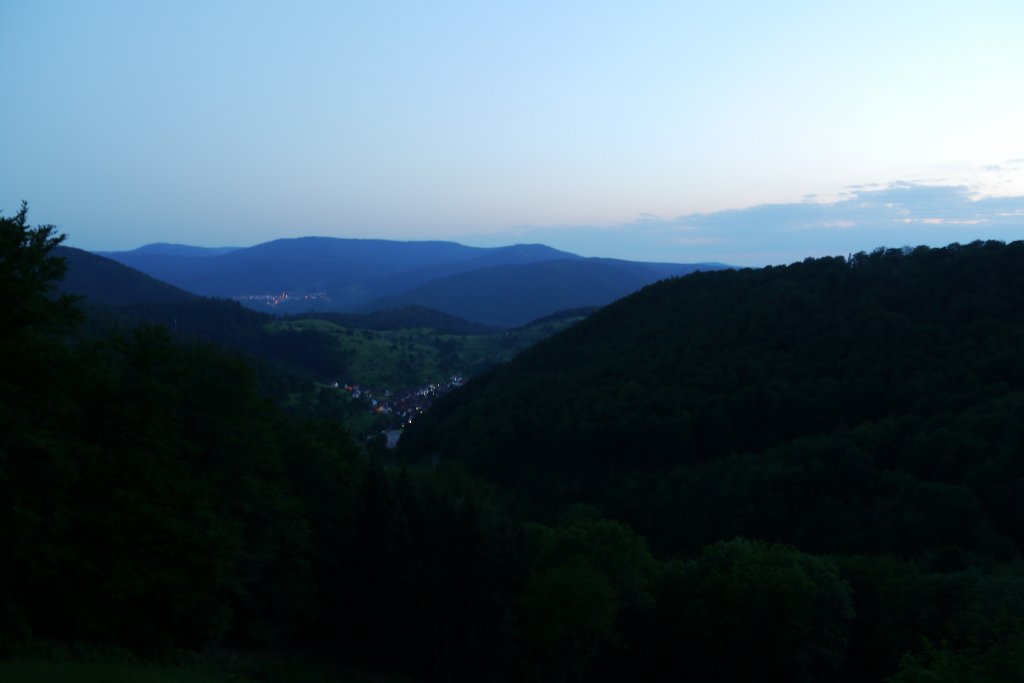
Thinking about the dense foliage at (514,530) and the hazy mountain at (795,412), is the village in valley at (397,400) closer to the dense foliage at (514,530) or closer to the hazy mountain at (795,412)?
the hazy mountain at (795,412)

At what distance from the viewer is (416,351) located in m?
156

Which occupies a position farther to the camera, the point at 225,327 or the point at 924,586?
the point at 225,327

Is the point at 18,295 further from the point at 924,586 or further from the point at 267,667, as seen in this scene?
the point at 924,586

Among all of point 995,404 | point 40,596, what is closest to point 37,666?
point 40,596

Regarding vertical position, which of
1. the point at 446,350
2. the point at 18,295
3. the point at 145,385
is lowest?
the point at 446,350

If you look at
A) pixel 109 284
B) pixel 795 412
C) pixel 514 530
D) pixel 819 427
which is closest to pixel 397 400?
pixel 795 412

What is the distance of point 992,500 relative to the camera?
→ 32.2m

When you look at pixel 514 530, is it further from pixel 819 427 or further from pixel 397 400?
pixel 397 400

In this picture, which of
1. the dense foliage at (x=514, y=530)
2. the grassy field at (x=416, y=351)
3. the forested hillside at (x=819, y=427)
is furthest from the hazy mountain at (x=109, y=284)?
the dense foliage at (x=514, y=530)

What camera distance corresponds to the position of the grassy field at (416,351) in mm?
141250

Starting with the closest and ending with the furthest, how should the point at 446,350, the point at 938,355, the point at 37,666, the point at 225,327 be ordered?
the point at 37,666 < the point at 938,355 < the point at 225,327 < the point at 446,350

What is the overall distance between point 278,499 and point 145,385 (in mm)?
5511

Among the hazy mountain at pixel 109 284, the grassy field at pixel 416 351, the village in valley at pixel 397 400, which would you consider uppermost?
the hazy mountain at pixel 109 284

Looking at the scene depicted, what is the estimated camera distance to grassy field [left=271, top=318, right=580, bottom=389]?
141250 millimetres
